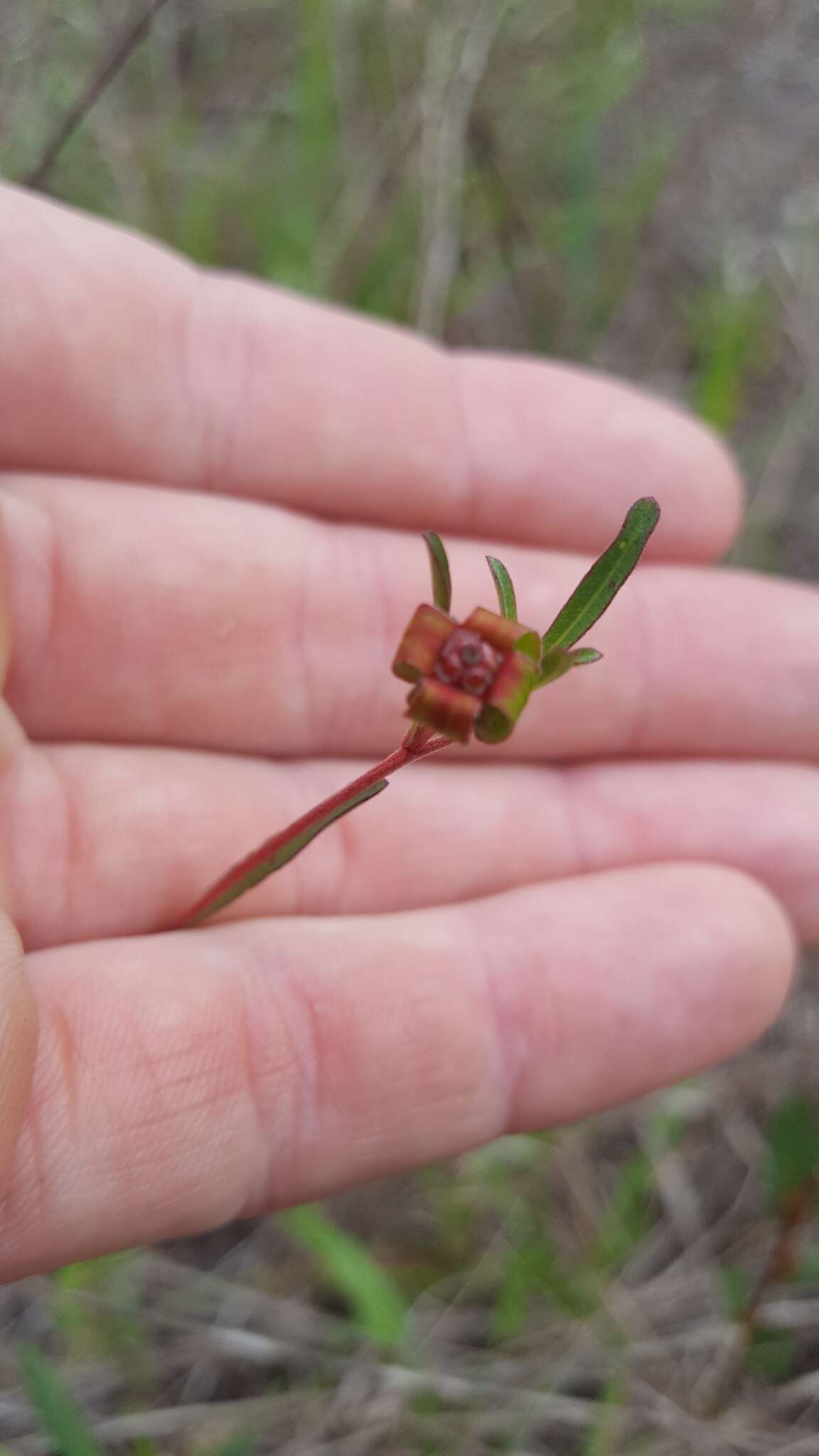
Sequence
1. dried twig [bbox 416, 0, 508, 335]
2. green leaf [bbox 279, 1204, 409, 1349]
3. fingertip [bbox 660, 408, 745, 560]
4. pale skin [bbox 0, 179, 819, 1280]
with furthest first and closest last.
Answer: dried twig [bbox 416, 0, 508, 335] → fingertip [bbox 660, 408, 745, 560] → green leaf [bbox 279, 1204, 409, 1349] → pale skin [bbox 0, 179, 819, 1280]

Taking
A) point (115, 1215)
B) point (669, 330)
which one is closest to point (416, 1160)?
point (115, 1215)

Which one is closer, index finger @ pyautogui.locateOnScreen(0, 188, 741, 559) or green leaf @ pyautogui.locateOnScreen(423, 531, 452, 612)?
green leaf @ pyautogui.locateOnScreen(423, 531, 452, 612)

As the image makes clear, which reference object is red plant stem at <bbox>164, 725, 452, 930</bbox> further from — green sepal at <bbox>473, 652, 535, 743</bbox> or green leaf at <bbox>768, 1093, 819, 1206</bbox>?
green leaf at <bbox>768, 1093, 819, 1206</bbox>

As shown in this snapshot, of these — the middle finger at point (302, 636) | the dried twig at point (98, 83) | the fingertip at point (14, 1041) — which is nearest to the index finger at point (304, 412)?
the middle finger at point (302, 636)

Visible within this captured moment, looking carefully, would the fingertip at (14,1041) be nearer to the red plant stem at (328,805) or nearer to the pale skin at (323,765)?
the pale skin at (323,765)

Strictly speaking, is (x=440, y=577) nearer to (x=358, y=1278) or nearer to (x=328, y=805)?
(x=328, y=805)

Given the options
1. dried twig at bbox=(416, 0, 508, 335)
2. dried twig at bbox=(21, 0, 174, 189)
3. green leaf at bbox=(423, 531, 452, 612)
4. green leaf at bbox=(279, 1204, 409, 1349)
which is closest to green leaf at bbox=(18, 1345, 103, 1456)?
green leaf at bbox=(279, 1204, 409, 1349)

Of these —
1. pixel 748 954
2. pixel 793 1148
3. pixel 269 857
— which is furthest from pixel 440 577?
pixel 793 1148

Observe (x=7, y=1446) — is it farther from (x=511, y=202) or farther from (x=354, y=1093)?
(x=511, y=202)
